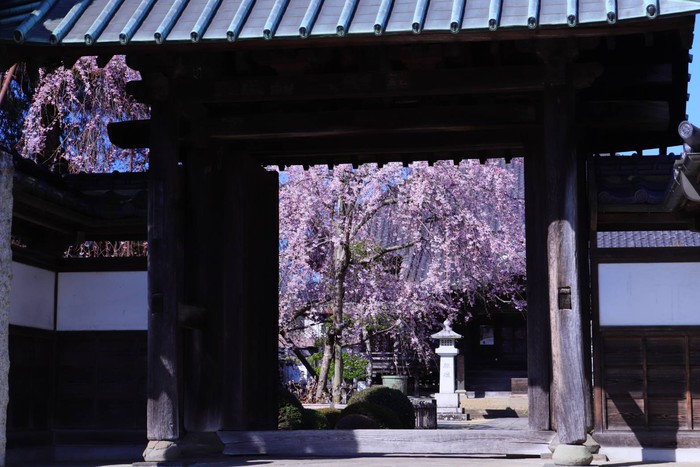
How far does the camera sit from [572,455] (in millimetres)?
7039

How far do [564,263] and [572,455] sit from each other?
133 cm

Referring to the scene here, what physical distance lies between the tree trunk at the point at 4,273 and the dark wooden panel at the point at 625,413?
4.70 meters

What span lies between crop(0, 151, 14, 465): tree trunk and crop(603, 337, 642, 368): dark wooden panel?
15.4 ft

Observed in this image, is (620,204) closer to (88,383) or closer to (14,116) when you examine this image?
(88,383)

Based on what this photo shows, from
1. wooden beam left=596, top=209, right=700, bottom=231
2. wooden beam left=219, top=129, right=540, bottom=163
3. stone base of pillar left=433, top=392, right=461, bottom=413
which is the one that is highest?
wooden beam left=219, top=129, right=540, bottom=163

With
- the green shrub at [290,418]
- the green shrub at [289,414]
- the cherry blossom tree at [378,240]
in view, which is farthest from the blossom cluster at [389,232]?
the green shrub at [290,418]

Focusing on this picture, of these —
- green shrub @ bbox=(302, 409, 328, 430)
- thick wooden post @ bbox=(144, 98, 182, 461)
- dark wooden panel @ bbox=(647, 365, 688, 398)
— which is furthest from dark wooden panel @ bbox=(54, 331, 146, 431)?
dark wooden panel @ bbox=(647, 365, 688, 398)

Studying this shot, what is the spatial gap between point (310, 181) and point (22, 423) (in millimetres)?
11482

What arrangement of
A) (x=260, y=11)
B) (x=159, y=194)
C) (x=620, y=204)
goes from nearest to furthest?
(x=260, y=11), (x=159, y=194), (x=620, y=204)

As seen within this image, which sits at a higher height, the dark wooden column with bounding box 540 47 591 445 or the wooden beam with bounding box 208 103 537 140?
the wooden beam with bounding box 208 103 537 140

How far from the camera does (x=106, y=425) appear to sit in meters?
9.16

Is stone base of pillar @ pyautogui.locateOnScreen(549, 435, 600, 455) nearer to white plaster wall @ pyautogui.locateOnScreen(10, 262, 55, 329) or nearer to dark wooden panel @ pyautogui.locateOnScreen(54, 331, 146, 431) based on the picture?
dark wooden panel @ pyautogui.locateOnScreen(54, 331, 146, 431)

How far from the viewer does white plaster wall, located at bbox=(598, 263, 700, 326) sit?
8336mm

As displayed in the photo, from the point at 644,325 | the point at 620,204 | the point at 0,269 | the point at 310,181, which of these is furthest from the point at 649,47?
the point at 310,181
